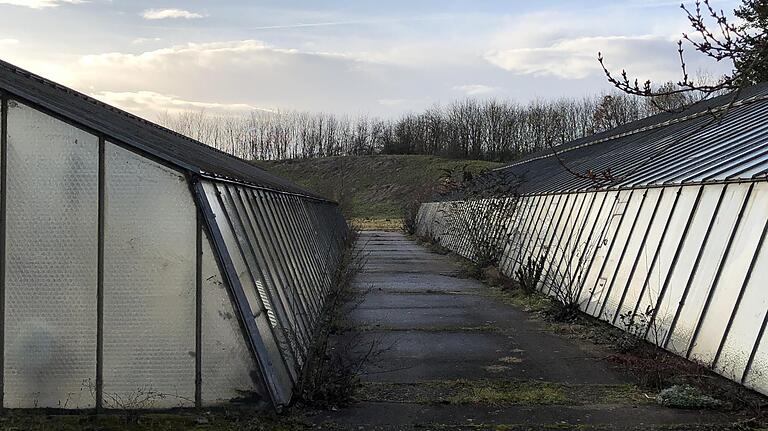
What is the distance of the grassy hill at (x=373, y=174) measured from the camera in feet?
257

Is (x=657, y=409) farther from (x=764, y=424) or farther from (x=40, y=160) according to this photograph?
(x=40, y=160)

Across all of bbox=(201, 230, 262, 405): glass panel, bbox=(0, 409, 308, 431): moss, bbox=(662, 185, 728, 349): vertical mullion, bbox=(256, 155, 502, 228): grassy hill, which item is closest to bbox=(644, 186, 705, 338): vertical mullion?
bbox=(662, 185, 728, 349): vertical mullion

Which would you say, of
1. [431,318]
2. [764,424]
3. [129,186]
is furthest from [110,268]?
[431,318]

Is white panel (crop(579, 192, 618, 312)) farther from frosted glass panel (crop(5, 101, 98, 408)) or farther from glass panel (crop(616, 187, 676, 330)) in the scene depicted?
frosted glass panel (crop(5, 101, 98, 408))

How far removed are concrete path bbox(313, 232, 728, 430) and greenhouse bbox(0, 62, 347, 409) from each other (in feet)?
3.96

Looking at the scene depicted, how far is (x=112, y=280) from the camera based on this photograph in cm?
644

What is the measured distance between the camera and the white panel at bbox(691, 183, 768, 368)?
25.4 ft

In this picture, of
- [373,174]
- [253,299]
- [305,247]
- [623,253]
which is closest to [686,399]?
[623,253]

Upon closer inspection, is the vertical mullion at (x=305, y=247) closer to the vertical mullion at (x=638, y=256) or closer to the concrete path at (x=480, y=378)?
the concrete path at (x=480, y=378)

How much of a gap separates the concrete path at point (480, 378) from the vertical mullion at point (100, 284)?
75.0 inches

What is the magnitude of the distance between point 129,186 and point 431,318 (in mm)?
7479

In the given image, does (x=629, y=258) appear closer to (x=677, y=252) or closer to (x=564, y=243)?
(x=677, y=252)

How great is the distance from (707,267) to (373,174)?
261ft

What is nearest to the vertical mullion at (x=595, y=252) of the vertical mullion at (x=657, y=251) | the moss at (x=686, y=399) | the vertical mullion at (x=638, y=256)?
the vertical mullion at (x=638, y=256)
